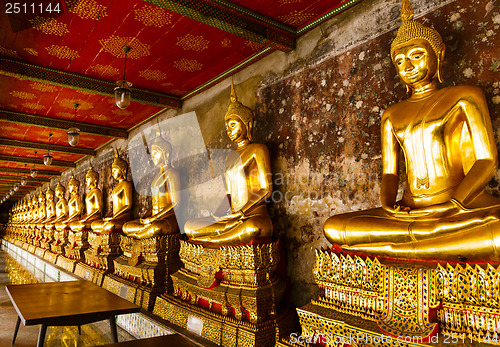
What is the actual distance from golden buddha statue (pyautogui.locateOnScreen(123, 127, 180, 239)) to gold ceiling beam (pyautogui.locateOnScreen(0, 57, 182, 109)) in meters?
0.61

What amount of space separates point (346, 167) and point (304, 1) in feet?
4.88

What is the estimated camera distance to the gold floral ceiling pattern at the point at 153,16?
123 inches

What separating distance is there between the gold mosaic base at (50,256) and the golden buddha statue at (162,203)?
4.64 metres

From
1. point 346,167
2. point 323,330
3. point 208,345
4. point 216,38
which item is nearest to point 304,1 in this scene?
point 216,38

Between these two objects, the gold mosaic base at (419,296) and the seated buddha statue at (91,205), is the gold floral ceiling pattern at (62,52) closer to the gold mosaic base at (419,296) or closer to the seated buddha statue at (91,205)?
the gold mosaic base at (419,296)

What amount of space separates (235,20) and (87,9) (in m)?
1.31

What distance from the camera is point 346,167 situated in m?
2.94

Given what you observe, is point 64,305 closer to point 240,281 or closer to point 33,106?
point 240,281

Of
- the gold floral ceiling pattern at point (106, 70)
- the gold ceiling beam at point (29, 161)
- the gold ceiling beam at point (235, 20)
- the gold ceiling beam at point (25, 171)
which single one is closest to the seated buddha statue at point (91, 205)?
the gold ceiling beam at point (29, 161)

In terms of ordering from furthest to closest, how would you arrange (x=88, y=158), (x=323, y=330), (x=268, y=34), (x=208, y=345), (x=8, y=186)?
(x=8, y=186) → (x=88, y=158) → (x=268, y=34) → (x=208, y=345) → (x=323, y=330)

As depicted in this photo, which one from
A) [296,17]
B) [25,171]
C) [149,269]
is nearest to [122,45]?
[296,17]

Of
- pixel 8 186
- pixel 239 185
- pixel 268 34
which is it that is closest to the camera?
pixel 268 34

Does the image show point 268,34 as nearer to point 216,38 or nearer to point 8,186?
point 216,38

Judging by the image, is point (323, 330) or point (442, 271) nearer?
point (442, 271)
